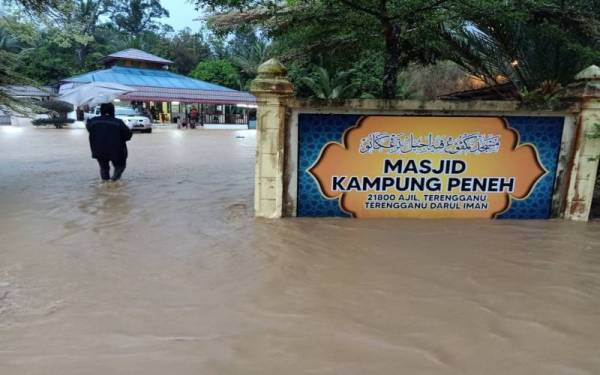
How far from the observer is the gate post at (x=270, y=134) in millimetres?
5523

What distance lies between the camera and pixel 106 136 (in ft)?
27.0

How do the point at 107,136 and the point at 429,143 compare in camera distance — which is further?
the point at 107,136

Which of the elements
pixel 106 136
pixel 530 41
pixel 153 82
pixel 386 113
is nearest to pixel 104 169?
pixel 106 136

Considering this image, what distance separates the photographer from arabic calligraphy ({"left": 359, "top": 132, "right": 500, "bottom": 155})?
19.1 ft

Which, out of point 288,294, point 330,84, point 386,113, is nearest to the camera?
point 288,294

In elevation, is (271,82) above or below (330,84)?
below

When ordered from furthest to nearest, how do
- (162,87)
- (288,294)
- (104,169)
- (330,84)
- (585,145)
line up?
(162,87)
(330,84)
(104,169)
(585,145)
(288,294)

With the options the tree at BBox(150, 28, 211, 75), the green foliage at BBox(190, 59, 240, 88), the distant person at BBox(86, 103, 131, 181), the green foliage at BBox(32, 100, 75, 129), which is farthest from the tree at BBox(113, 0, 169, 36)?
the distant person at BBox(86, 103, 131, 181)

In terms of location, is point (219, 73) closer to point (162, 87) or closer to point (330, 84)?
point (162, 87)

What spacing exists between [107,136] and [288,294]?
5.94m

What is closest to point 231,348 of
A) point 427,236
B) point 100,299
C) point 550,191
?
point 100,299

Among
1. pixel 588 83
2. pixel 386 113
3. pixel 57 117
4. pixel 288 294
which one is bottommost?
pixel 288 294

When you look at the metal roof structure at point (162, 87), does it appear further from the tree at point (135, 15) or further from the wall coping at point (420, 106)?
the tree at point (135, 15)

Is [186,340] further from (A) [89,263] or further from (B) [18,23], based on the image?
(B) [18,23]
